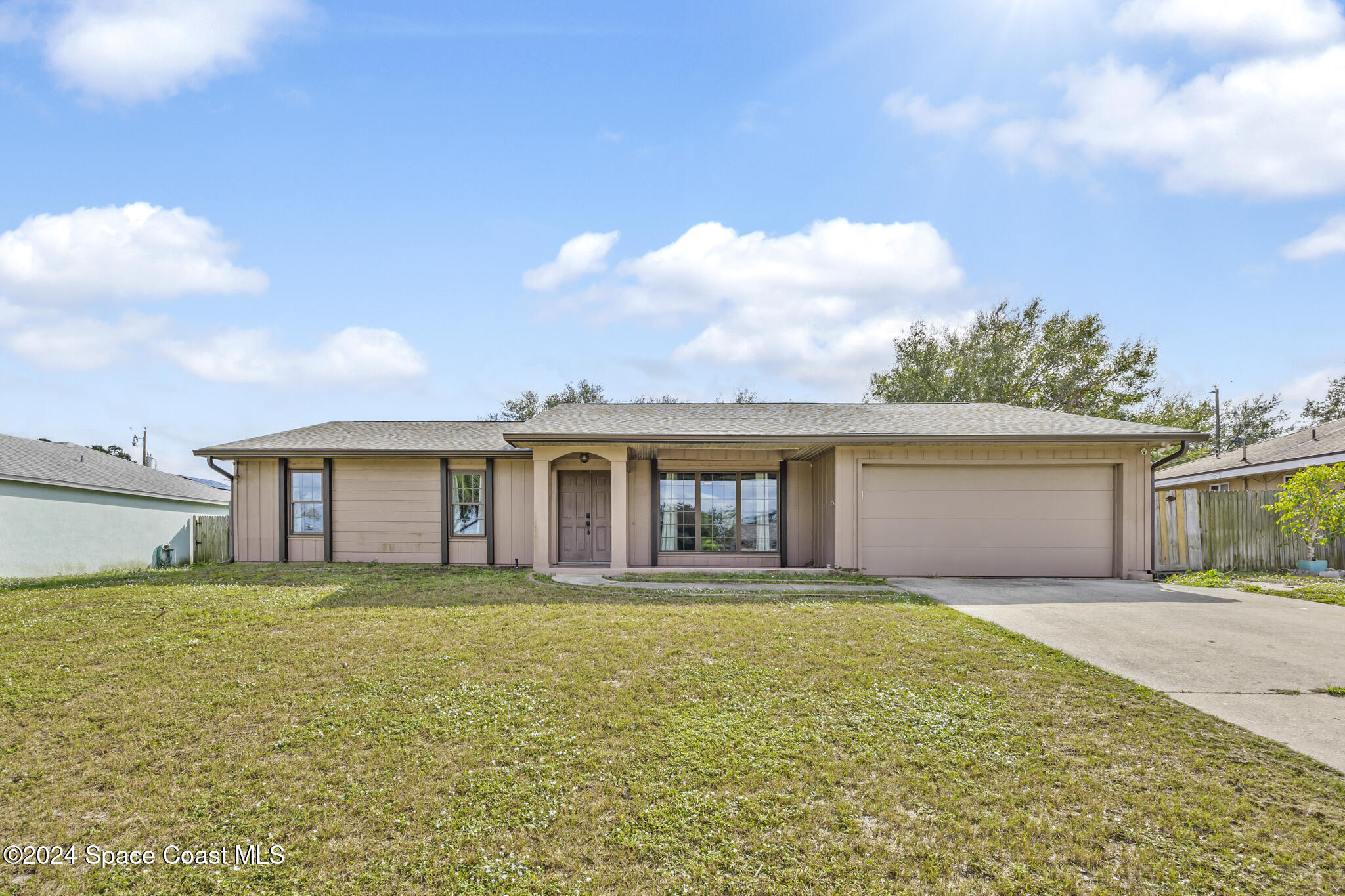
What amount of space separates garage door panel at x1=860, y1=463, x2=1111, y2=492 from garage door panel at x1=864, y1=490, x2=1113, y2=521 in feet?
0.33

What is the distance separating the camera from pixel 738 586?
29.5 ft

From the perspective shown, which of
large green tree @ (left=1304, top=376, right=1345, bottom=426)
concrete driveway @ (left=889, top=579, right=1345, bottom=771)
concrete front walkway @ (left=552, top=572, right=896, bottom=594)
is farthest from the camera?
large green tree @ (left=1304, top=376, right=1345, bottom=426)

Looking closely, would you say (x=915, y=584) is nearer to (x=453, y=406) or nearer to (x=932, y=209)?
(x=932, y=209)

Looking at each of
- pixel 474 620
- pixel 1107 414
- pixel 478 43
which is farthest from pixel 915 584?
pixel 1107 414

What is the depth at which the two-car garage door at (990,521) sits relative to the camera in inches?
415

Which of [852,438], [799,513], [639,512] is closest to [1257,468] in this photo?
[799,513]

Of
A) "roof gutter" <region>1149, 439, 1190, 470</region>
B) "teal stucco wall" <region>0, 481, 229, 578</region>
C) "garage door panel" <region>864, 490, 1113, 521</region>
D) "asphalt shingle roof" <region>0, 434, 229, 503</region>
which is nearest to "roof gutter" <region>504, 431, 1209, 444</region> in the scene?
"roof gutter" <region>1149, 439, 1190, 470</region>

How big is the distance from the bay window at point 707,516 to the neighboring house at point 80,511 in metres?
11.2

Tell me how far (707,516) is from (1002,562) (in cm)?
524

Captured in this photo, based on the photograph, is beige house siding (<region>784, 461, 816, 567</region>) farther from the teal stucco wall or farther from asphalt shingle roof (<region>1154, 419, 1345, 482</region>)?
the teal stucco wall

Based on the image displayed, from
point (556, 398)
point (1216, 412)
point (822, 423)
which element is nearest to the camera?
point (822, 423)

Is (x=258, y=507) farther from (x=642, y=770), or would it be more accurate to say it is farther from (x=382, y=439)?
(x=642, y=770)

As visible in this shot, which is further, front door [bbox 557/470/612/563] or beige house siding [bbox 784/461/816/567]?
front door [bbox 557/470/612/563]

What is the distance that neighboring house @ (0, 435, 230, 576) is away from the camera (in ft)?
42.7
